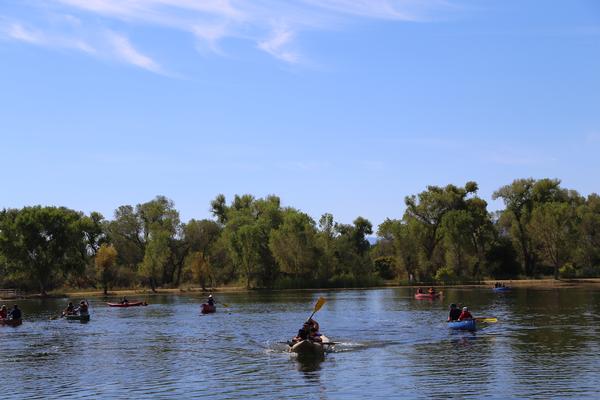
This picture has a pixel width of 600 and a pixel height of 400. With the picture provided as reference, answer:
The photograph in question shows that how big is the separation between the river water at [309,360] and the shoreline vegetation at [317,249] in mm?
57840

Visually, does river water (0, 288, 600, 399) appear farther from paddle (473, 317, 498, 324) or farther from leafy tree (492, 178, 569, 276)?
leafy tree (492, 178, 569, 276)

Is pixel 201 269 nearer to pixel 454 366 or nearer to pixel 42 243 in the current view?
pixel 42 243

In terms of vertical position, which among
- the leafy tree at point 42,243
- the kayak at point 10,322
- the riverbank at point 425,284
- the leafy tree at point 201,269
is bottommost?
the kayak at point 10,322

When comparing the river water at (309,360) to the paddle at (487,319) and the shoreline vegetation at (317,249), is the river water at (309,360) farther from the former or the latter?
the shoreline vegetation at (317,249)

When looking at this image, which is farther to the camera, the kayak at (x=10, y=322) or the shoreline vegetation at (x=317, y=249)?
the shoreline vegetation at (x=317, y=249)

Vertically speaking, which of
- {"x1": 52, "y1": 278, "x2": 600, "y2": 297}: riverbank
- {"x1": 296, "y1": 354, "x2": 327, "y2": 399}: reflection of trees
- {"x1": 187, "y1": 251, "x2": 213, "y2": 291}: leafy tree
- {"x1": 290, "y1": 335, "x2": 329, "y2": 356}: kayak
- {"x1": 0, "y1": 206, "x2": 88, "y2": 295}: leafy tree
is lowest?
{"x1": 296, "y1": 354, "x2": 327, "y2": 399}: reflection of trees

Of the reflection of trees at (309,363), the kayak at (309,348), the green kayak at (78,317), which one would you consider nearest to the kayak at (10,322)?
the green kayak at (78,317)

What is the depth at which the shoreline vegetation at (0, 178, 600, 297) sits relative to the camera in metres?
121

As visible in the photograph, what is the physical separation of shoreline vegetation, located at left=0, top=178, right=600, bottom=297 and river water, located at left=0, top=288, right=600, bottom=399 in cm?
5784

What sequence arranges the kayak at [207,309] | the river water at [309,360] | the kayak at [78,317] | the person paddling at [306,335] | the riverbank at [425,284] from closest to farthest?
the river water at [309,360] → the person paddling at [306,335] → the kayak at [78,317] → the kayak at [207,309] → the riverbank at [425,284]

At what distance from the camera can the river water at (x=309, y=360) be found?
2978 cm

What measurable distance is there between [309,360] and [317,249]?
89665mm

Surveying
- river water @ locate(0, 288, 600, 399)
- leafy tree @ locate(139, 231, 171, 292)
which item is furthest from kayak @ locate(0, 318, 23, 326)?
leafy tree @ locate(139, 231, 171, 292)

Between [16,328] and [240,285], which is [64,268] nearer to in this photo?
[240,285]
